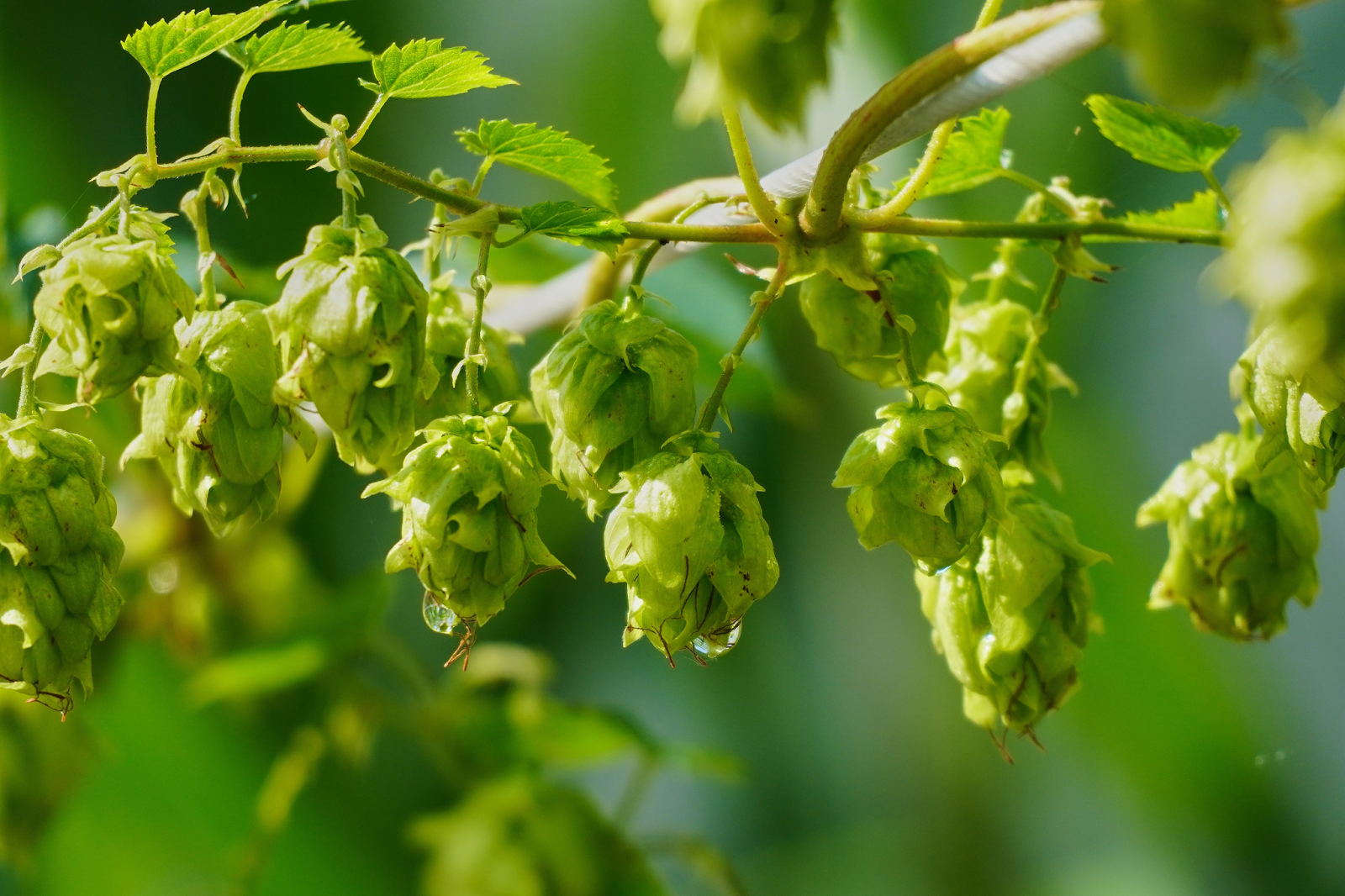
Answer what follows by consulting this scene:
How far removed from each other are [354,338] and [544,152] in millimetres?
228

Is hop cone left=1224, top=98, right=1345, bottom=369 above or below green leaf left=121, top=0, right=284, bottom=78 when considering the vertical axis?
below

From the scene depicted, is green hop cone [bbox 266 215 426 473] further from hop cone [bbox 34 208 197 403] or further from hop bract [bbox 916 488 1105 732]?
hop bract [bbox 916 488 1105 732]

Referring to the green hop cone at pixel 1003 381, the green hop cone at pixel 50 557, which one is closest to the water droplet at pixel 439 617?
the green hop cone at pixel 50 557

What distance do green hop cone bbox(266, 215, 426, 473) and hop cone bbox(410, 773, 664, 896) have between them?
0.82m

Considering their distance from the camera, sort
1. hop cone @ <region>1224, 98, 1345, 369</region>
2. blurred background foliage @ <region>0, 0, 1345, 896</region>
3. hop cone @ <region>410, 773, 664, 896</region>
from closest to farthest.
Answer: hop cone @ <region>1224, 98, 1345, 369</region>, hop cone @ <region>410, 773, 664, 896</region>, blurred background foliage @ <region>0, 0, 1345, 896</region>

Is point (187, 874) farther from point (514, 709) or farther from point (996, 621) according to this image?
point (996, 621)

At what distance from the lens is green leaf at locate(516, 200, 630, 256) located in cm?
71

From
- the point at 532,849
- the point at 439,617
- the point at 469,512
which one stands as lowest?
the point at 532,849

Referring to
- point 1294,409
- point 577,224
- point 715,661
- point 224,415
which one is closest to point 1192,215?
point 1294,409

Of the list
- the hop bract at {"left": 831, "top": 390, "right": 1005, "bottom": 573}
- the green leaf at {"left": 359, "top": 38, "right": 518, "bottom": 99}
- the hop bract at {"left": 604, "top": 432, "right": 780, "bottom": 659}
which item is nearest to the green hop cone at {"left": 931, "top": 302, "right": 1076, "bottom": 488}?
the hop bract at {"left": 831, "top": 390, "right": 1005, "bottom": 573}

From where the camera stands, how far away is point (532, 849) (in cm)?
133

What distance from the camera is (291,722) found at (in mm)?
1871

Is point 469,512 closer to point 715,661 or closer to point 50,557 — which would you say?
point 50,557

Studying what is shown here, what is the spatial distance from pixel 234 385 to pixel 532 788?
2.77ft
